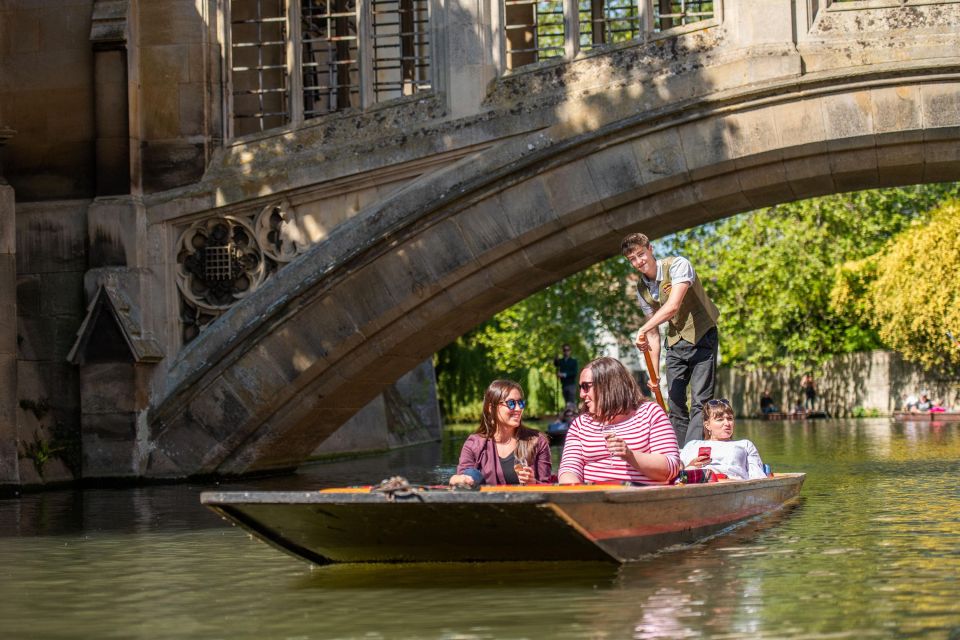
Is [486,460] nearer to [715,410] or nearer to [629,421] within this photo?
[629,421]

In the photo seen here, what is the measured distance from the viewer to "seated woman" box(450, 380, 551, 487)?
23.9 ft

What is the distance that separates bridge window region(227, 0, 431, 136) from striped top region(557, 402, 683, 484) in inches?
238

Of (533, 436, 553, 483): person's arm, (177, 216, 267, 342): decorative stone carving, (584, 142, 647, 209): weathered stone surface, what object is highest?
(584, 142, 647, 209): weathered stone surface

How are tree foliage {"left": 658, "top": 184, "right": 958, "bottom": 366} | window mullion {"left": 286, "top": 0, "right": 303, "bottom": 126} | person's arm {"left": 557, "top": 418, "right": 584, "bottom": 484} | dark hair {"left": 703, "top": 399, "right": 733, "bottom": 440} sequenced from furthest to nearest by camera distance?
tree foliage {"left": 658, "top": 184, "right": 958, "bottom": 366} < window mullion {"left": 286, "top": 0, "right": 303, "bottom": 126} < dark hair {"left": 703, "top": 399, "right": 733, "bottom": 440} < person's arm {"left": 557, "top": 418, "right": 584, "bottom": 484}

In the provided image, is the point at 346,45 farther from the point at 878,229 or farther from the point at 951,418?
the point at 878,229

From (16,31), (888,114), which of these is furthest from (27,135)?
(888,114)

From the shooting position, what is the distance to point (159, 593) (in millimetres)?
6512

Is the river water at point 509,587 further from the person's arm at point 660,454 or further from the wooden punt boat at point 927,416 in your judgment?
A: the wooden punt boat at point 927,416

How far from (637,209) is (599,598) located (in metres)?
6.71

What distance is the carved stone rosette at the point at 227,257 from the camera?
13336 millimetres


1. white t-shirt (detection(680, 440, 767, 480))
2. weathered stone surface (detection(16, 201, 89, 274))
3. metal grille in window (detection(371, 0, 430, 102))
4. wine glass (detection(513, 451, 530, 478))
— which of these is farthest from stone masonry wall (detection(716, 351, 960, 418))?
wine glass (detection(513, 451, 530, 478))

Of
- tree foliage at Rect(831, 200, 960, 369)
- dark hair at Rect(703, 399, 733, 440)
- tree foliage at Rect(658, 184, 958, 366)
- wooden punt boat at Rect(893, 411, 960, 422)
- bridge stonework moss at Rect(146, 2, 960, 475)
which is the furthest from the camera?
tree foliage at Rect(658, 184, 958, 366)

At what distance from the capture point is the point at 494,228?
12492 millimetres

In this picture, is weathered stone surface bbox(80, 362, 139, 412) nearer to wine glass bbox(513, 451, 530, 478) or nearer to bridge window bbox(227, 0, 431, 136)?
bridge window bbox(227, 0, 431, 136)
